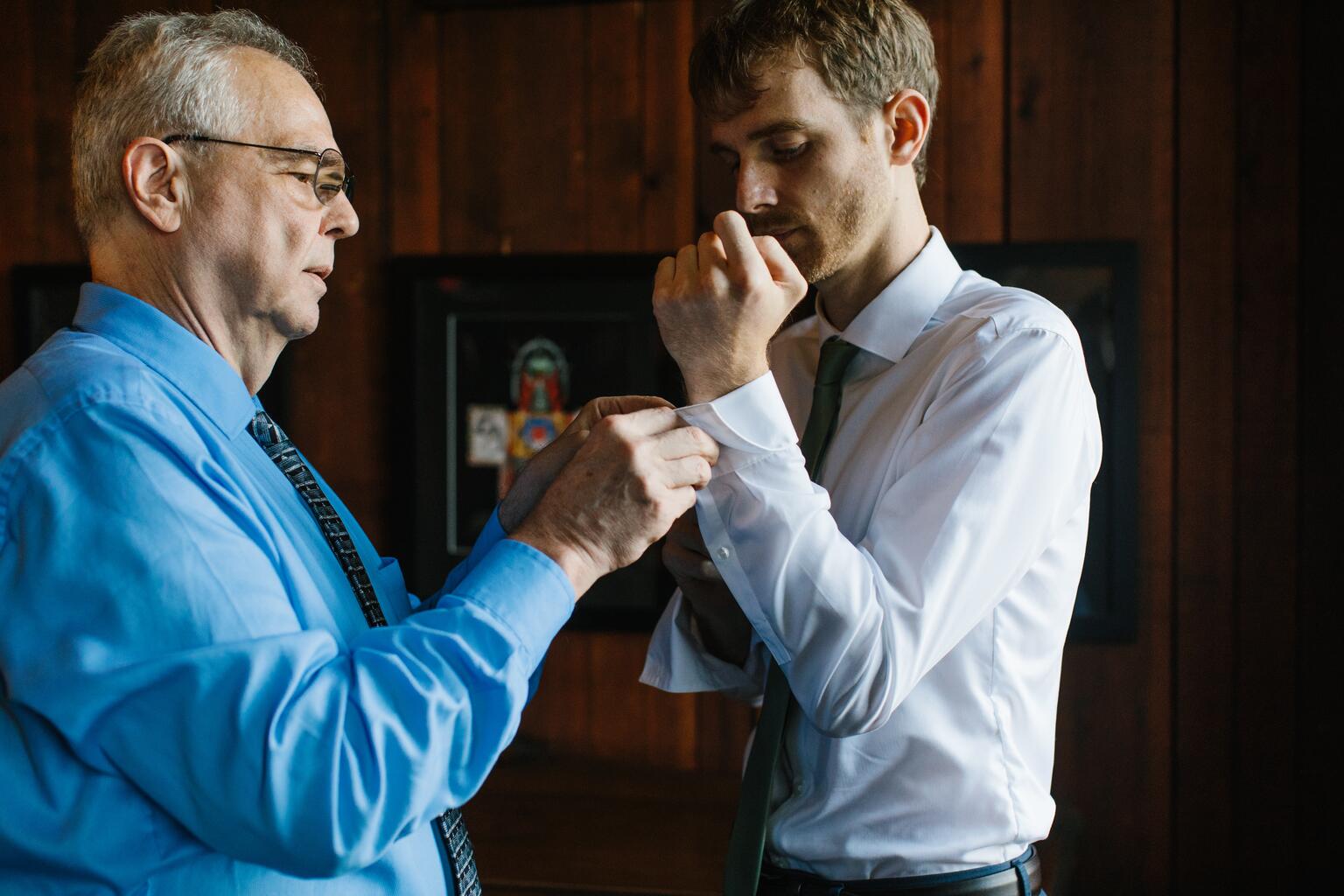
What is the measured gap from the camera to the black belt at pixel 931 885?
1177mm

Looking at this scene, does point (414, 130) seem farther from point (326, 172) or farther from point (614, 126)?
point (326, 172)

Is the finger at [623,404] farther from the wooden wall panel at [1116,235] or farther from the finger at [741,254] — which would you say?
the wooden wall panel at [1116,235]

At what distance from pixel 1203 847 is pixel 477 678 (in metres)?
2.06

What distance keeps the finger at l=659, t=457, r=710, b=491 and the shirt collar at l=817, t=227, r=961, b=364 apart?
0.38 meters

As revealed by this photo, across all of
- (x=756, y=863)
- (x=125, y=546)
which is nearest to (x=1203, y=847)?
(x=756, y=863)

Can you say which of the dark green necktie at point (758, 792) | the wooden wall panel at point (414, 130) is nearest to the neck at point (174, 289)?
the dark green necktie at point (758, 792)

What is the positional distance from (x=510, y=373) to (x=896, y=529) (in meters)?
1.60

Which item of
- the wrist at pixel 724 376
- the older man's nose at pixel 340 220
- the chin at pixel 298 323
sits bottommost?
the wrist at pixel 724 376

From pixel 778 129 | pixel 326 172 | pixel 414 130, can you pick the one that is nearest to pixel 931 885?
pixel 778 129

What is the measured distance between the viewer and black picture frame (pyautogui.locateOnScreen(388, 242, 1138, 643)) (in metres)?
2.30

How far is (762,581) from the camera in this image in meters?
1.09

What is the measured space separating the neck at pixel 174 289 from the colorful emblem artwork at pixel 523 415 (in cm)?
147

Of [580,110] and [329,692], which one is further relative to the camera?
[580,110]

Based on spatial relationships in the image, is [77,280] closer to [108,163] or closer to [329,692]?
[108,163]
